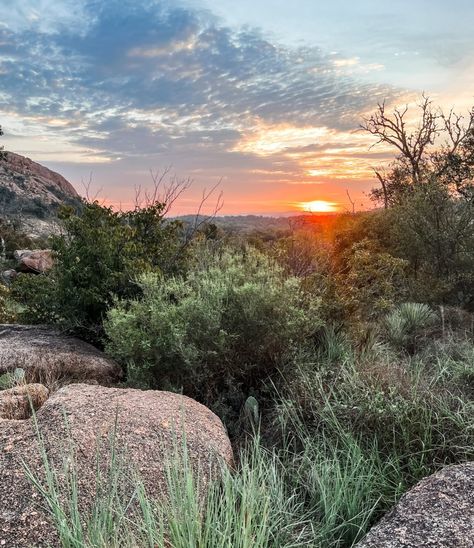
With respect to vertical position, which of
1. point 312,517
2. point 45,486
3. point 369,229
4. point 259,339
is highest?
point 369,229

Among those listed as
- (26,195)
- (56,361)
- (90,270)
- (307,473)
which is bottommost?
(307,473)

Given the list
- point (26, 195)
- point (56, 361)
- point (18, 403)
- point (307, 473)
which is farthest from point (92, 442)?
point (26, 195)

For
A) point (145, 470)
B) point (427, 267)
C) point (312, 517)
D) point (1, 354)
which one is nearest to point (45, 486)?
point (145, 470)

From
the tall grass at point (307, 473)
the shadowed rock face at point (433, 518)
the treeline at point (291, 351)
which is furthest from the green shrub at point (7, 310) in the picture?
the shadowed rock face at point (433, 518)

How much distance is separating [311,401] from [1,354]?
3.40 meters

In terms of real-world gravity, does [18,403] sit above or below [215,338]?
below

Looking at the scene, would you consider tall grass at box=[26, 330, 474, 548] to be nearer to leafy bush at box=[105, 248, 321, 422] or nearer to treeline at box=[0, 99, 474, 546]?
treeline at box=[0, 99, 474, 546]

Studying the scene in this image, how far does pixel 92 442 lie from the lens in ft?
10.6

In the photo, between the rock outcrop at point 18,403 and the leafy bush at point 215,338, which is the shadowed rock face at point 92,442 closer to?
the rock outcrop at point 18,403

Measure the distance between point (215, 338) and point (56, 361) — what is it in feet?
5.74

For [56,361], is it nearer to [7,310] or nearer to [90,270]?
[90,270]

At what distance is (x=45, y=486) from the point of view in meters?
2.86

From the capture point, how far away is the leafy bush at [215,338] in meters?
5.09

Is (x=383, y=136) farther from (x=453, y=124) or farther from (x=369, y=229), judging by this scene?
(x=369, y=229)
